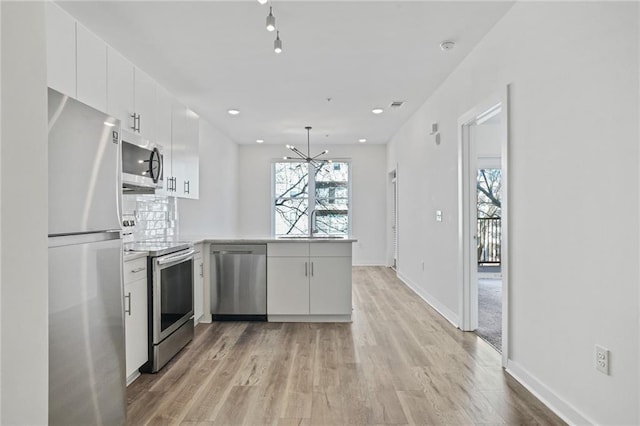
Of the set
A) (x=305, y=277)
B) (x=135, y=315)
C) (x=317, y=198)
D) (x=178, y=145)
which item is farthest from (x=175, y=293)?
(x=317, y=198)

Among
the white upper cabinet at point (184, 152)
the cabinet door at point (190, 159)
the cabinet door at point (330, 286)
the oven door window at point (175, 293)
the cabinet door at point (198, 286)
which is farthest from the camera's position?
the cabinet door at point (190, 159)

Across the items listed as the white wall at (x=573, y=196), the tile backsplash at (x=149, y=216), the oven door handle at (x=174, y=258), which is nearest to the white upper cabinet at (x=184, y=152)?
the tile backsplash at (x=149, y=216)

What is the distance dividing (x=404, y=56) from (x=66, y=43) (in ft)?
8.55

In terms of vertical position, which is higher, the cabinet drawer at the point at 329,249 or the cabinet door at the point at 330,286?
the cabinet drawer at the point at 329,249

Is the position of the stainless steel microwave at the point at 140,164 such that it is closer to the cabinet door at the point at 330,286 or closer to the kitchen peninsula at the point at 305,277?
the kitchen peninsula at the point at 305,277

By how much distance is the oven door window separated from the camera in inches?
117

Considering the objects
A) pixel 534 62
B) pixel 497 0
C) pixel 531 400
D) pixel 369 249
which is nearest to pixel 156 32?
pixel 497 0

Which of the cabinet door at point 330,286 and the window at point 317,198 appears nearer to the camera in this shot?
the cabinet door at point 330,286

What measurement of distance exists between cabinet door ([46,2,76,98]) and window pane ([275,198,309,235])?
19.3 ft

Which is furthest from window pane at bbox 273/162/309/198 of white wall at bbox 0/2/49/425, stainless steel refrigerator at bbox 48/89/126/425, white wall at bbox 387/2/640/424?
white wall at bbox 0/2/49/425

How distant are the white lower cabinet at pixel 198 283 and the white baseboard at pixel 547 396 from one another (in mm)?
2771

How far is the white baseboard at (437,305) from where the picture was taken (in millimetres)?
3943

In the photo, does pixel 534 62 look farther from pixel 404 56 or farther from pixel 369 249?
pixel 369 249

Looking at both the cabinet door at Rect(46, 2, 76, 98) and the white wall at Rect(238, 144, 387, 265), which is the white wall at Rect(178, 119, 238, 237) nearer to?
the white wall at Rect(238, 144, 387, 265)
